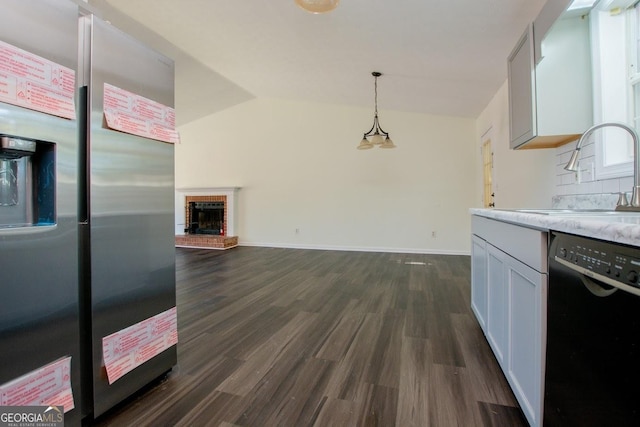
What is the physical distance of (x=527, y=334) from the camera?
3.92ft

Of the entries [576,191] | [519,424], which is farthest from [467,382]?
[576,191]

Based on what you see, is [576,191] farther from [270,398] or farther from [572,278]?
[270,398]

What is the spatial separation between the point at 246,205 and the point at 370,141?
3566 mm

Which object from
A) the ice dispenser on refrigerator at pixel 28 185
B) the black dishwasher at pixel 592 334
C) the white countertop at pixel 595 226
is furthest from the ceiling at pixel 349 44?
the ice dispenser on refrigerator at pixel 28 185

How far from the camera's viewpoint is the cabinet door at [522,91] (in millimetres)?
1949

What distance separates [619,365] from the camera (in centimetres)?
67

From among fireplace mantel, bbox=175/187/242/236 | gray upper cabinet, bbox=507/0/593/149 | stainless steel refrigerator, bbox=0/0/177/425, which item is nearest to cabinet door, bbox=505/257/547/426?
gray upper cabinet, bbox=507/0/593/149

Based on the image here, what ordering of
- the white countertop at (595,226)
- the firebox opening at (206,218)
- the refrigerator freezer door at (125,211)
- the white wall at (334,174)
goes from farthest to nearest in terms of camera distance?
the firebox opening at (206,218)
the white wall at (334,174)
the refrigerator freezer door at (125,211)
the white countertop at (595,226)

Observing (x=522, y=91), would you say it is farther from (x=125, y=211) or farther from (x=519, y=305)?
(x=125, y=211)

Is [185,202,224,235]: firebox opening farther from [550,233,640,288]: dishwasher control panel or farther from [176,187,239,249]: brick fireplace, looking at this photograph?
[550,233,640,288]: dishwasher control panel

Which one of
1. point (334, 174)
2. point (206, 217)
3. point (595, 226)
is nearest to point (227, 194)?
point (206, 217)

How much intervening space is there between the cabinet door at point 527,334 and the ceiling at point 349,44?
206 centimetres

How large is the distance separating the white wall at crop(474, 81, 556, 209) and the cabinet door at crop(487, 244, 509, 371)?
1169mm

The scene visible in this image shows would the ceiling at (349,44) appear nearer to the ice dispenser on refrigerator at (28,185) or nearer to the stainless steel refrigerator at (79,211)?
the stainless steel refrigerator at (79,211)
